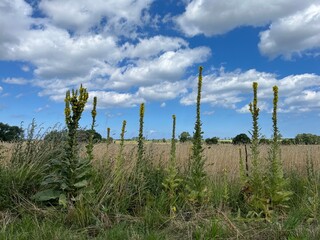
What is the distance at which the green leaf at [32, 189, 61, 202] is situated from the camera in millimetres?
5957

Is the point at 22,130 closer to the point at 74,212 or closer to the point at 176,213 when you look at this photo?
the point at 74,212

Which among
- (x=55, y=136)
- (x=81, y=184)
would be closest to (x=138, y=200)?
(x=81, y=184)

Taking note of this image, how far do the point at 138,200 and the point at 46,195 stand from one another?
1.51 metres

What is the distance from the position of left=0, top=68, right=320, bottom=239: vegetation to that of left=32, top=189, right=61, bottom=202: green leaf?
2cm

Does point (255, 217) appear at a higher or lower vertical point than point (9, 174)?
lower

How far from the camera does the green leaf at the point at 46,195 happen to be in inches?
235

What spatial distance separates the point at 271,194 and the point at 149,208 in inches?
81.4

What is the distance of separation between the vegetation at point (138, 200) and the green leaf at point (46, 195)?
2cm

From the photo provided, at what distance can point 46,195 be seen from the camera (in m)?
6.02

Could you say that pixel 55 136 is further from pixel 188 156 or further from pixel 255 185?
pixel 255 185

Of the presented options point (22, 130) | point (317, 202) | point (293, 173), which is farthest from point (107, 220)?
point (293, 173)

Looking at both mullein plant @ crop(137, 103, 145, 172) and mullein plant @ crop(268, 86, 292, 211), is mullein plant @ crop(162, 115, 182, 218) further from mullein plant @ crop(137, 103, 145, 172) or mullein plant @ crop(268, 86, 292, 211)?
mullein plant @ crop(268, 86, 292, 211)

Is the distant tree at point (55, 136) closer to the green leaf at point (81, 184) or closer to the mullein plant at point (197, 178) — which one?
the green leaf at point (81, 184)

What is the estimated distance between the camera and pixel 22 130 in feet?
29.9
